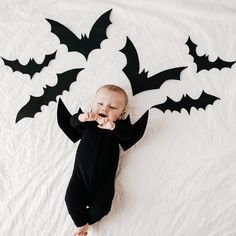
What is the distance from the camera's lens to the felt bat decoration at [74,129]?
1.29 meters

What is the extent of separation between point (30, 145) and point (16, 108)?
0.52 feet

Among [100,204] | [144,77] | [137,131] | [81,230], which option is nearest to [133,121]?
[137,131]

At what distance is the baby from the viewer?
1.24 m

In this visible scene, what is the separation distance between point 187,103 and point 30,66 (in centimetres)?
63

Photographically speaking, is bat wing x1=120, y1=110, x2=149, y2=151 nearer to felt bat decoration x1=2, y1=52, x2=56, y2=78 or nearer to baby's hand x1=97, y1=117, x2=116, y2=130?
baby's hand x1=97, y1=117, x2=116, y2=130

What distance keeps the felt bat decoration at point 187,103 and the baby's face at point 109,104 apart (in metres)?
0.15

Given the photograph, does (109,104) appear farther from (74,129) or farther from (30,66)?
(30,66)

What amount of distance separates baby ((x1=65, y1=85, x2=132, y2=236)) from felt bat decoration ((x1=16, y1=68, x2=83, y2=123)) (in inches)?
6.5

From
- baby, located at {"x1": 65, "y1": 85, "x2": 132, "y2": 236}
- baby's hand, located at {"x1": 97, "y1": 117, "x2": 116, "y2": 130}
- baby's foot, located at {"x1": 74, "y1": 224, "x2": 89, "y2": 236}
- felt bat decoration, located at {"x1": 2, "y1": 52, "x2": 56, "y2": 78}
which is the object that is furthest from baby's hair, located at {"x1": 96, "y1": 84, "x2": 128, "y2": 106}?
baby's foot, located at {"x1": 74, "y1": 224, "x2": 89, "y2": 236}

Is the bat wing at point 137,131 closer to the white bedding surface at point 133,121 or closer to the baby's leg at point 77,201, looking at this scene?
the white bedding surface at point 133,121

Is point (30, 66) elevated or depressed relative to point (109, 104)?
elevated

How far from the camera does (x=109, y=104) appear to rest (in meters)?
1.25

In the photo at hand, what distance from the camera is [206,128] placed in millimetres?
1313

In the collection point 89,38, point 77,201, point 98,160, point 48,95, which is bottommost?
point 77,201
